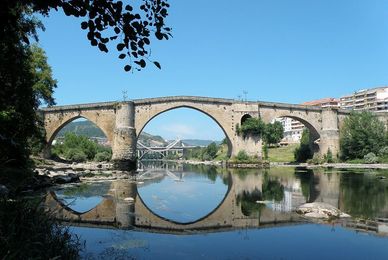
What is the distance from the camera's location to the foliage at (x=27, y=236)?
4918mm

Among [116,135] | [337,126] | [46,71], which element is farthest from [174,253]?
[337,126]

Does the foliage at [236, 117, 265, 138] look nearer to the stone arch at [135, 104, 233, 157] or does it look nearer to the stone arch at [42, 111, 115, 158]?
the stone arch at [135, 104, 233, 157]

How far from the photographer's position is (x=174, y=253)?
8.89 m

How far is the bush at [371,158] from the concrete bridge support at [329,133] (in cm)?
520

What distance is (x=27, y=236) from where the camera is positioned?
5.54 meters

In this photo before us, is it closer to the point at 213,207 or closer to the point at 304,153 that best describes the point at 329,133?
the point at 304,153

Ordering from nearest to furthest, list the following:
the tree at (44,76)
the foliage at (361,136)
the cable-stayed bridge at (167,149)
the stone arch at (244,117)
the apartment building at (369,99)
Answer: the tree at (44,76) < the foliage at (361,136) < the stone arch at (244,117) < the apartment building at (369,99) < the cable-stayed bridge at (167,149)

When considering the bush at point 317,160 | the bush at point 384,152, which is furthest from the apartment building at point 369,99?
the bush at point 384,152

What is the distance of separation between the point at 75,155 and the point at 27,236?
4911 centimetres

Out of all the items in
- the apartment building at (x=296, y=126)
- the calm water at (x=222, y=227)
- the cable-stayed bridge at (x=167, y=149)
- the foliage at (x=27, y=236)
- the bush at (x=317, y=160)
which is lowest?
the calm water at (x=222, y=227)

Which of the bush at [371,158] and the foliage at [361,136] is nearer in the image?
the bush at [371,158]

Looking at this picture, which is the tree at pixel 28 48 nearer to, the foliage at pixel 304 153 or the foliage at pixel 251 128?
the foliage at pixel 251 128

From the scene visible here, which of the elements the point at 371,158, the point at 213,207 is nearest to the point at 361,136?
the point at 371,158

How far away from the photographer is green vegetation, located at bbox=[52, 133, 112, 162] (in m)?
53.1
